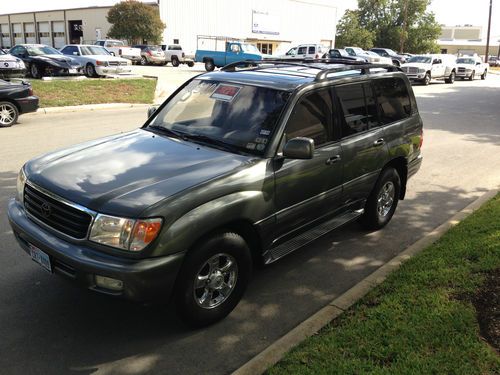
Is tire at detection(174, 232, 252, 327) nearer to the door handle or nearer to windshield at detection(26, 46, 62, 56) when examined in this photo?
the door handle

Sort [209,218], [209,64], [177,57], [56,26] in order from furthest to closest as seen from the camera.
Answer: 1. [56,26]
2. [177,57]
3. [209,64]
4. [209,218]

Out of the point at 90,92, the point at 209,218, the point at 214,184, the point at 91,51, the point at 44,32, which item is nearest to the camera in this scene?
the point at 209,218

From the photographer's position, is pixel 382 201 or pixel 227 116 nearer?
pixel 227 116

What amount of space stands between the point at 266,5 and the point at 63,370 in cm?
6238

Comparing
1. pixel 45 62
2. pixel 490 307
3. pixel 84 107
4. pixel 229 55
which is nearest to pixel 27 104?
pixel 84 107

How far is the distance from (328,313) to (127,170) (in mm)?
1860

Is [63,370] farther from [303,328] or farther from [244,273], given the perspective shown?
[303,328]

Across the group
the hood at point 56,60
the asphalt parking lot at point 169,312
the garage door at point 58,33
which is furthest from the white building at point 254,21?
the asphalt parking lot at point 169,312

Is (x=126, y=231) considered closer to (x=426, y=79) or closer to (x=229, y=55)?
(x=426, y=79)

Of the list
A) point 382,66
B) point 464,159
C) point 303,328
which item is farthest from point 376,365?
point 464,159

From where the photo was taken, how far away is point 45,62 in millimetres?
21125

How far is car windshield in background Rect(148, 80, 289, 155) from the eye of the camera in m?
4.04

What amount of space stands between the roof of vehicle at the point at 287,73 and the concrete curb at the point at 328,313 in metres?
1.82

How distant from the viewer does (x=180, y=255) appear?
3.19 m
